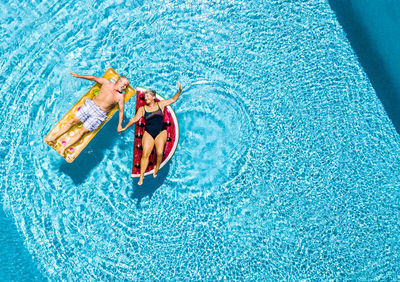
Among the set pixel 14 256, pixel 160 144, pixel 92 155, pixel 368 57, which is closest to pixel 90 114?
pixel 92 155

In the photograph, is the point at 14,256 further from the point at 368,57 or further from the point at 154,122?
the point at 368,57

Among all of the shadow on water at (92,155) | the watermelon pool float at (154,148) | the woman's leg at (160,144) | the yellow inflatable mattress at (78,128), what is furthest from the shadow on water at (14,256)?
the woman's leg at (160,144)

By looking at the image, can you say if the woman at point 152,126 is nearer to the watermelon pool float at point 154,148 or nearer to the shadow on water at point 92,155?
the watermelon pool float at point 154,148

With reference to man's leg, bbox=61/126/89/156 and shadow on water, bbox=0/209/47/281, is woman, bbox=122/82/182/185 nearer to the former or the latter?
man's leg, bbox=61/126/89/156

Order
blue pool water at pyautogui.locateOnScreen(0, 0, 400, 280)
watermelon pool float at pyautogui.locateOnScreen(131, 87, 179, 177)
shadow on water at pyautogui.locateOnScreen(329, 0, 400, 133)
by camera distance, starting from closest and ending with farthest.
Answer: watermelon pool float at pyautogui.locateOnScreen(131, 87, 179, 177) → blue pool water at pyautogui.locateOnScreen(0, 0, 400, 280) → shadow on water at pyautogui.locateOnScreen(329, 0, 400, 133)

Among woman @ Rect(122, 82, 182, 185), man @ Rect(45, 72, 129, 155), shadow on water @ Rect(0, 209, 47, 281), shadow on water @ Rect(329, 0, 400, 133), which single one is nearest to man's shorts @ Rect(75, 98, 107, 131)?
man @ Rect(45, 72, 129, 155)

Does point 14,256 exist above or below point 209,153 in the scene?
below
